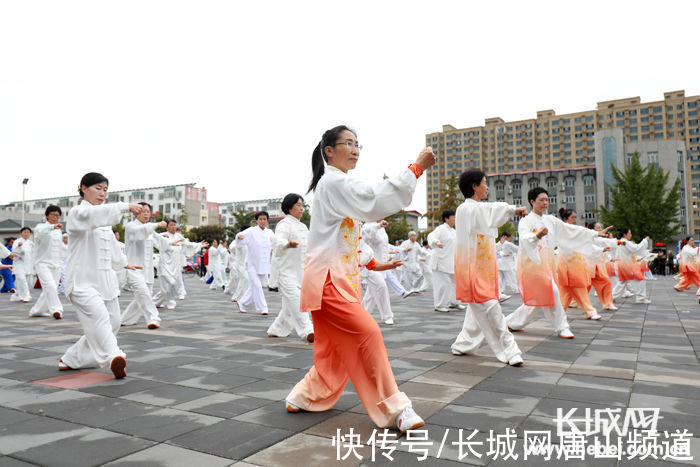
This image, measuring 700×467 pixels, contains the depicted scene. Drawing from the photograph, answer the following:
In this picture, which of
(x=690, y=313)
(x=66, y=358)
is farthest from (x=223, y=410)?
(x=690, y=313)

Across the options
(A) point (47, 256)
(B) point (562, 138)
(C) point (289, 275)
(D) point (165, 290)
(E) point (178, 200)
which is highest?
(B) point (562, 138)

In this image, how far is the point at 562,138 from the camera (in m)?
100

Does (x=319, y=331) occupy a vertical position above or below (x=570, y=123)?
below

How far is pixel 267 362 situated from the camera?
191 inches

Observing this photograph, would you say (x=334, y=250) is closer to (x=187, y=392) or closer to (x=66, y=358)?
(x=187, y=392)

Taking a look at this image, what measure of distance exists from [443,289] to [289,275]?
468 centimetres

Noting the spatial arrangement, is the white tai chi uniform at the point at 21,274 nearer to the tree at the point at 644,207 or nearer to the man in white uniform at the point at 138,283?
the man in white uniform at the point at 138,283

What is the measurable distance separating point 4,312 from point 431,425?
420 inches

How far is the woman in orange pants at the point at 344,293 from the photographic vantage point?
108 inches

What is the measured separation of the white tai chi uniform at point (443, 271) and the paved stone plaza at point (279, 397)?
3.65 m

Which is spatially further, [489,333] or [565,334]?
[565,334]

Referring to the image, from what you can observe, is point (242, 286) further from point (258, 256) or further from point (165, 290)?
point (258, 256)

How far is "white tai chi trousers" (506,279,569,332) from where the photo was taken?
20.7ft

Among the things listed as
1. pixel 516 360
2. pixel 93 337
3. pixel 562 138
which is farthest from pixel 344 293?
pixel 562 138
